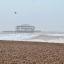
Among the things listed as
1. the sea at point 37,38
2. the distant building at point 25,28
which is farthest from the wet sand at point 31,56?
the distant building at point 25,28

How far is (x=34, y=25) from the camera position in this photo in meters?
6.41

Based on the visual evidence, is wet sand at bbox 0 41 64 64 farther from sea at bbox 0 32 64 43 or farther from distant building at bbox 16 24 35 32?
distant building at bbox 16 24 35 32

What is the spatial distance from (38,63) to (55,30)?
4.90m

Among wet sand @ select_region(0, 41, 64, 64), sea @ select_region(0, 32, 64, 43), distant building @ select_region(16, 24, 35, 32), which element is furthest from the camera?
distant building @ select_region(16, 24, 35, 32)

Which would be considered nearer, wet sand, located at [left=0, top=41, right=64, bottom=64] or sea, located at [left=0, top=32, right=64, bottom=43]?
wet sand, located at [left=0, top=41, right=64, bottom=64]

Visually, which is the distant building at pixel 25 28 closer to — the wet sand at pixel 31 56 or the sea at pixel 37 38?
the sea at pixel 37 38

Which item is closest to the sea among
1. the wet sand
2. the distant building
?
the distant building

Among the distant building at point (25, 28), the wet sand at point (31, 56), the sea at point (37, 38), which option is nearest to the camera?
the wet sand at point (31, 56)

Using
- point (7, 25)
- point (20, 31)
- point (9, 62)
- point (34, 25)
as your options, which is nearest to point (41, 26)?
point (34, 25)

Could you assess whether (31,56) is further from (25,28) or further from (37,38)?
(25,28)

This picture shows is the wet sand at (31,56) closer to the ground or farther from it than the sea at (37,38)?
farther from it

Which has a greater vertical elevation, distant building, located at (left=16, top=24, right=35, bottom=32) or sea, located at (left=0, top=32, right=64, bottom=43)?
distant building, located at (left=16, top=24, right=35, bottom=32)

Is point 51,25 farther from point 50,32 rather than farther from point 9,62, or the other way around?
point 9,62

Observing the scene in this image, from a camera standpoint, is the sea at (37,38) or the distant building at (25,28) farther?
the distant building at (25,28)
